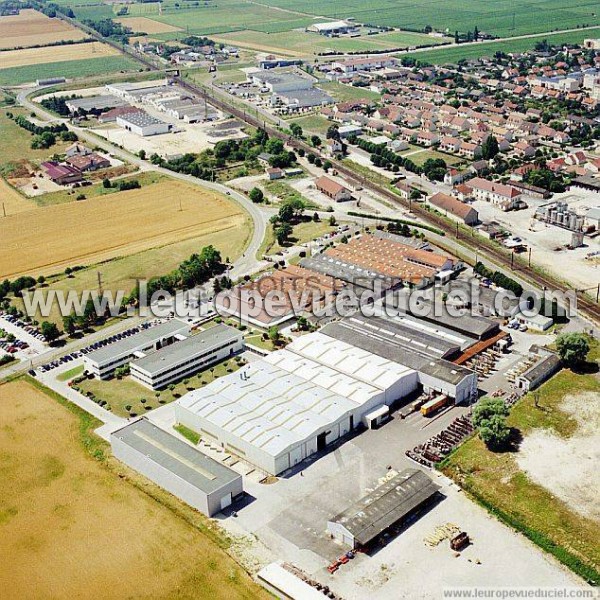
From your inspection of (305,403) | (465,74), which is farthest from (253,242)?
(465,74)

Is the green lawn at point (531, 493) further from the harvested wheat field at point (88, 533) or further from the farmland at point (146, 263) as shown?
the farmland at point (146, 263)

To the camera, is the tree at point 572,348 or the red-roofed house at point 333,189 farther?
the red-roofed house at point 333,189

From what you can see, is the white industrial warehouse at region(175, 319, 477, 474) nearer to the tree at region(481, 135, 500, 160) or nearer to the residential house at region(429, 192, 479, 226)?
the residential house at region(429, 192, 479, 226)

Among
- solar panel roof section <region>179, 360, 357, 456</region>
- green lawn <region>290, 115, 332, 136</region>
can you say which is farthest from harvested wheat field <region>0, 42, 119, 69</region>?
solar panel roof section <region>179, 360, 357, 456</region>

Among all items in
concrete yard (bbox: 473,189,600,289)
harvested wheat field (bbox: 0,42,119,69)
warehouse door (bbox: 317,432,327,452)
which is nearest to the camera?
warehouse door (bbox: 317,432,327,452)

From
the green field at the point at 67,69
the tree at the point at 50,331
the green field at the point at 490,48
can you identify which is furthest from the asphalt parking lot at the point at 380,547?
the green field at the point at 67,69

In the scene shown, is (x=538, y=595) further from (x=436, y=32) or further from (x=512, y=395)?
(x=436, y=32)
